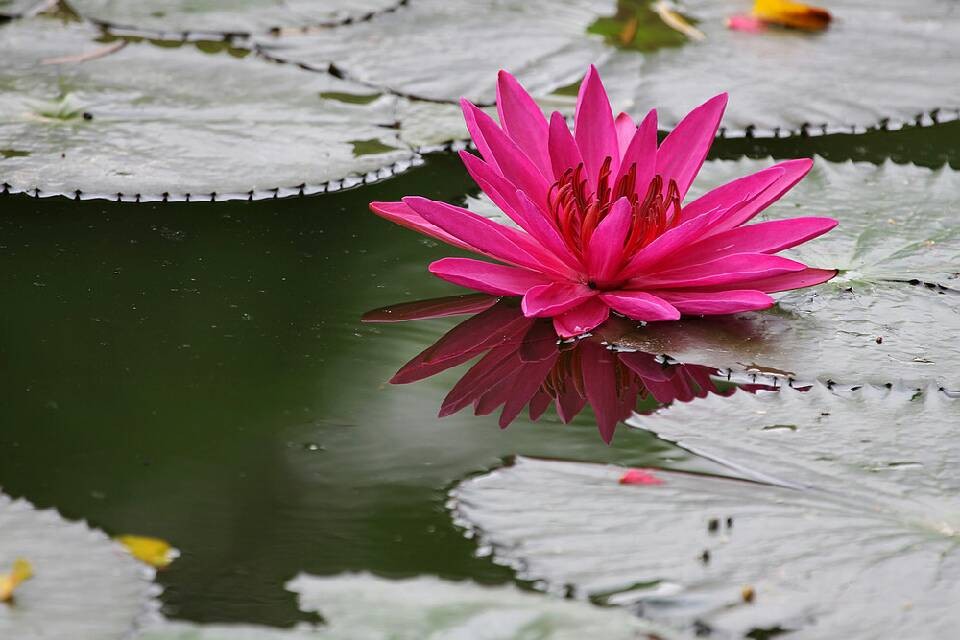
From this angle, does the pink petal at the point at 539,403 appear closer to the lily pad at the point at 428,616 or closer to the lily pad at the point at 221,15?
the lily pad at the point at 428,616

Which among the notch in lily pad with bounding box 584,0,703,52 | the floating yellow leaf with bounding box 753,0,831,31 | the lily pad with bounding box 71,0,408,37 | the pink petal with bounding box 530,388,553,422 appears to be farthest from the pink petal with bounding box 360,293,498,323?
the floating yellow leaf with bounding box 753,0,831,31

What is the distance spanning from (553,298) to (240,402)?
1.36 ft

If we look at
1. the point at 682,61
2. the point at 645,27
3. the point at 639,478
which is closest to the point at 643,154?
the point at 639,478

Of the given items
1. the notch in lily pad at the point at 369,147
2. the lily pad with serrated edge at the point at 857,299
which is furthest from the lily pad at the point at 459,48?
the lily pad with serrated edge at the point at 857,299

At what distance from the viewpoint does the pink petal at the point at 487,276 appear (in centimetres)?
146

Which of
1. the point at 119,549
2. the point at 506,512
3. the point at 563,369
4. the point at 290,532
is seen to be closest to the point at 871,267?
the point at 563,369

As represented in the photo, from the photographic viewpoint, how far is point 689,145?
156 cm

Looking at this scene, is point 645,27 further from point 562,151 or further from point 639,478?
point 639,478

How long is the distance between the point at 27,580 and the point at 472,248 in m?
0.72

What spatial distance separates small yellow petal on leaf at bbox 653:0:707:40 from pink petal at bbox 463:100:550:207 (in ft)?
4.19

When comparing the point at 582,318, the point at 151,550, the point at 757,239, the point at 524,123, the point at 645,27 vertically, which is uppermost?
the point at 645,27

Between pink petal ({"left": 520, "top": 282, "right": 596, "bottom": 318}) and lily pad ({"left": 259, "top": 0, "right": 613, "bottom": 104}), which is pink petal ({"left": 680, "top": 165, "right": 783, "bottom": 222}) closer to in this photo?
pink petal ({"left": 520, "top": 282, "right": 596, "bottom": 318})

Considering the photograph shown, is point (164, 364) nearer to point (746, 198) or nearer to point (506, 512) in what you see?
point (506, 512)

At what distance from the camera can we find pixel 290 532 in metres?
1.08
